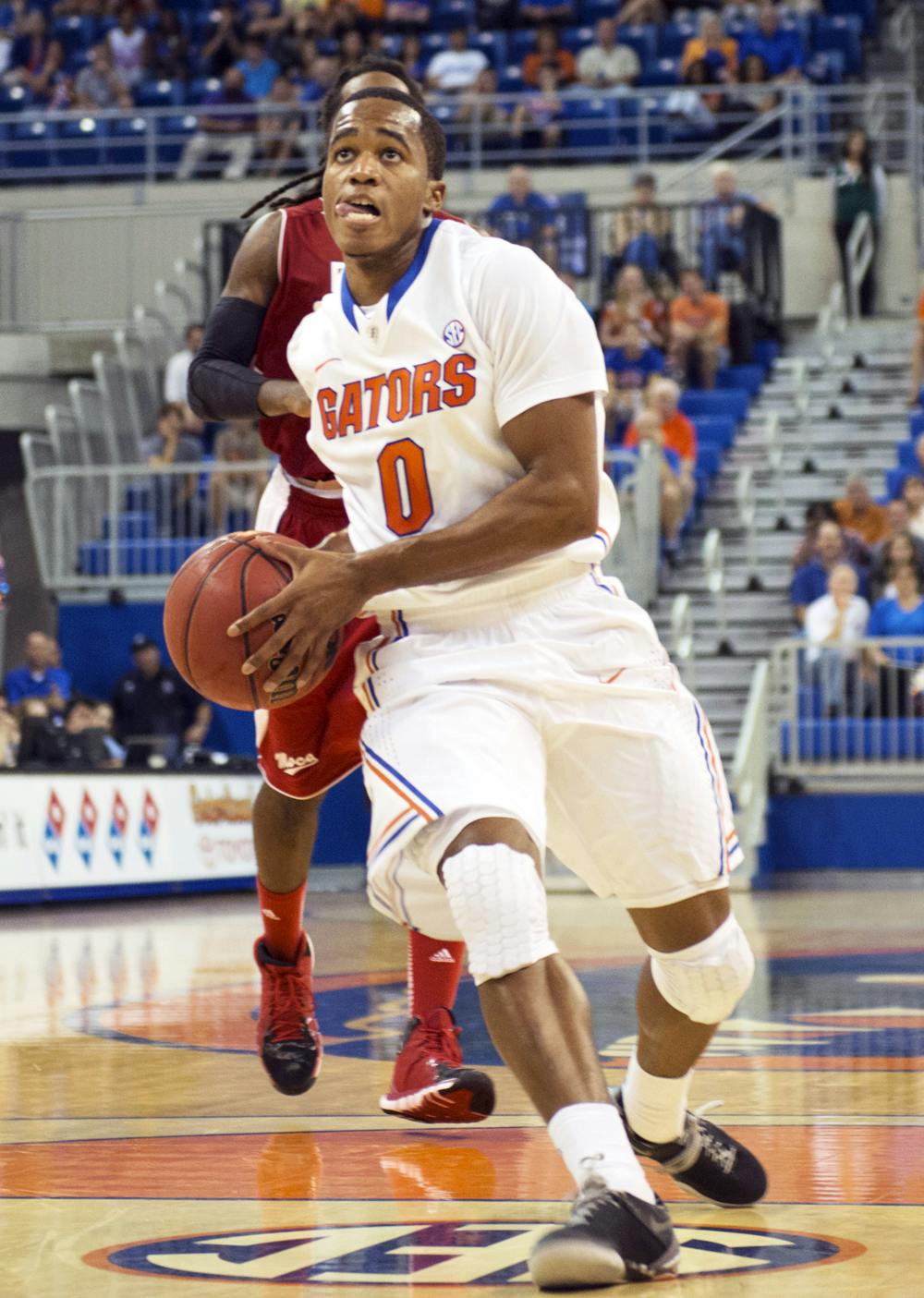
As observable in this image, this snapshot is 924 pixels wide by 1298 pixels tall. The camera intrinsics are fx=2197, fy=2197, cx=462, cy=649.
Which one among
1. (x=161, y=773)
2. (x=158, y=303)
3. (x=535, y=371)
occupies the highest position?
(x=535, y=371)

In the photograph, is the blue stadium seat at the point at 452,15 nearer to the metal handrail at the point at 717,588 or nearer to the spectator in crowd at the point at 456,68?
the spectator in crowd at the point at 456,68

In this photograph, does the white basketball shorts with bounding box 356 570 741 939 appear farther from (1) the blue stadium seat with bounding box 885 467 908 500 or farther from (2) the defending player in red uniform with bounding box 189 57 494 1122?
(1) the blue stadium seat with bounding box 885 467 908 500

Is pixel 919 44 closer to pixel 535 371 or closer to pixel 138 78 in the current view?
pixel 138 78

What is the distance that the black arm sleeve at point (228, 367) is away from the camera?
15.7 feet

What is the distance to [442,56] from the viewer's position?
20.3 meters

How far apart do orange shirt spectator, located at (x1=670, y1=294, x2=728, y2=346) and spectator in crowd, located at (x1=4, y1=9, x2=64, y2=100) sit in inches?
296

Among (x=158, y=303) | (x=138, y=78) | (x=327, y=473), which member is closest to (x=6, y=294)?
(x=158, y=303)

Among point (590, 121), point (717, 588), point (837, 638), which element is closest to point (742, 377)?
point (717, 588)

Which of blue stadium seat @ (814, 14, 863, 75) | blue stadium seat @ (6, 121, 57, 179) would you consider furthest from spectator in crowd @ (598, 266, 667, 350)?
blue stadium seat @ (6, 121, 57, 179)

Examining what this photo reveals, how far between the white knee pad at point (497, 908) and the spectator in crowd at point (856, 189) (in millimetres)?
15887

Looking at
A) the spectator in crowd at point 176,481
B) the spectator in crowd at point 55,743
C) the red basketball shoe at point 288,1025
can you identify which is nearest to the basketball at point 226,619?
the red basketball shoe at point 288,1025

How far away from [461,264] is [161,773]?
363 inches

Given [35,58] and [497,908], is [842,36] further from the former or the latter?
[497,908]

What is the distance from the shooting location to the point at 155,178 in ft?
67.5
